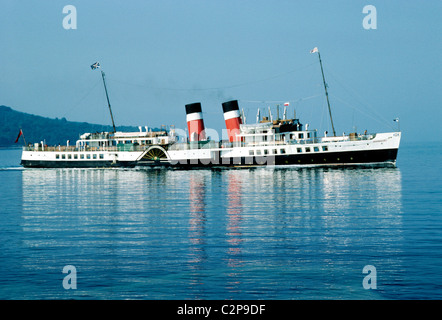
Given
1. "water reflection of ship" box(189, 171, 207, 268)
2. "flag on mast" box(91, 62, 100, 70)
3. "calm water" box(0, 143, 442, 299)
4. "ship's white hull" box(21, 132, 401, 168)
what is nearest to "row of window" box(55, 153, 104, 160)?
"ship's white hull" box(21, 132, 401, 168)

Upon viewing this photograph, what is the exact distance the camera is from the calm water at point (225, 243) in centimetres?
1731

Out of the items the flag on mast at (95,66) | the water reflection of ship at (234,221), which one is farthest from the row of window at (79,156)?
the water reflection of ship at (234,221)

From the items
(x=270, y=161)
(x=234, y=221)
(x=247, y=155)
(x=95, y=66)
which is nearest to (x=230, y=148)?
(x=247, y=155)

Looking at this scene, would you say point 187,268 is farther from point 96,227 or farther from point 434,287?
point 96,227

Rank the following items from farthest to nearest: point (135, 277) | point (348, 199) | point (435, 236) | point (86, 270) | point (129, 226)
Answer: point (348, 199)
point (129, 226)
point (435, 236)
point (86, 270)
point (135, 277)

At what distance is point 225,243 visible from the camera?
2377 cm

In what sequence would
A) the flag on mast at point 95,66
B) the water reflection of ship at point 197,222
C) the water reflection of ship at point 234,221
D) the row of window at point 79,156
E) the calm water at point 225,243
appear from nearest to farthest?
the calm water at point 225,243 < the water reflection of ship at point 197,222 < the water reflection of ship at point 234,221 < the flag on mast at point 95,66 < the row of window at point 79,156

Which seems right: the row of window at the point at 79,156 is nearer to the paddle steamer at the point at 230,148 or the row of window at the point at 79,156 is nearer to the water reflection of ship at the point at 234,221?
the paddle steamer at the point at 230,148

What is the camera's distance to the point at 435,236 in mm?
25172

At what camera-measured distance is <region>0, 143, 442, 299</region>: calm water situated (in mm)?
17312

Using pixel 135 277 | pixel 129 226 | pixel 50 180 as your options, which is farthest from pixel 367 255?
pixel 50 180

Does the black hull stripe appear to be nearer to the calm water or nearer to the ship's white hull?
the ship's white hull

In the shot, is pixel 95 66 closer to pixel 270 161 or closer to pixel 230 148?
pixel 230 148

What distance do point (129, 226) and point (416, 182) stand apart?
36.5m
